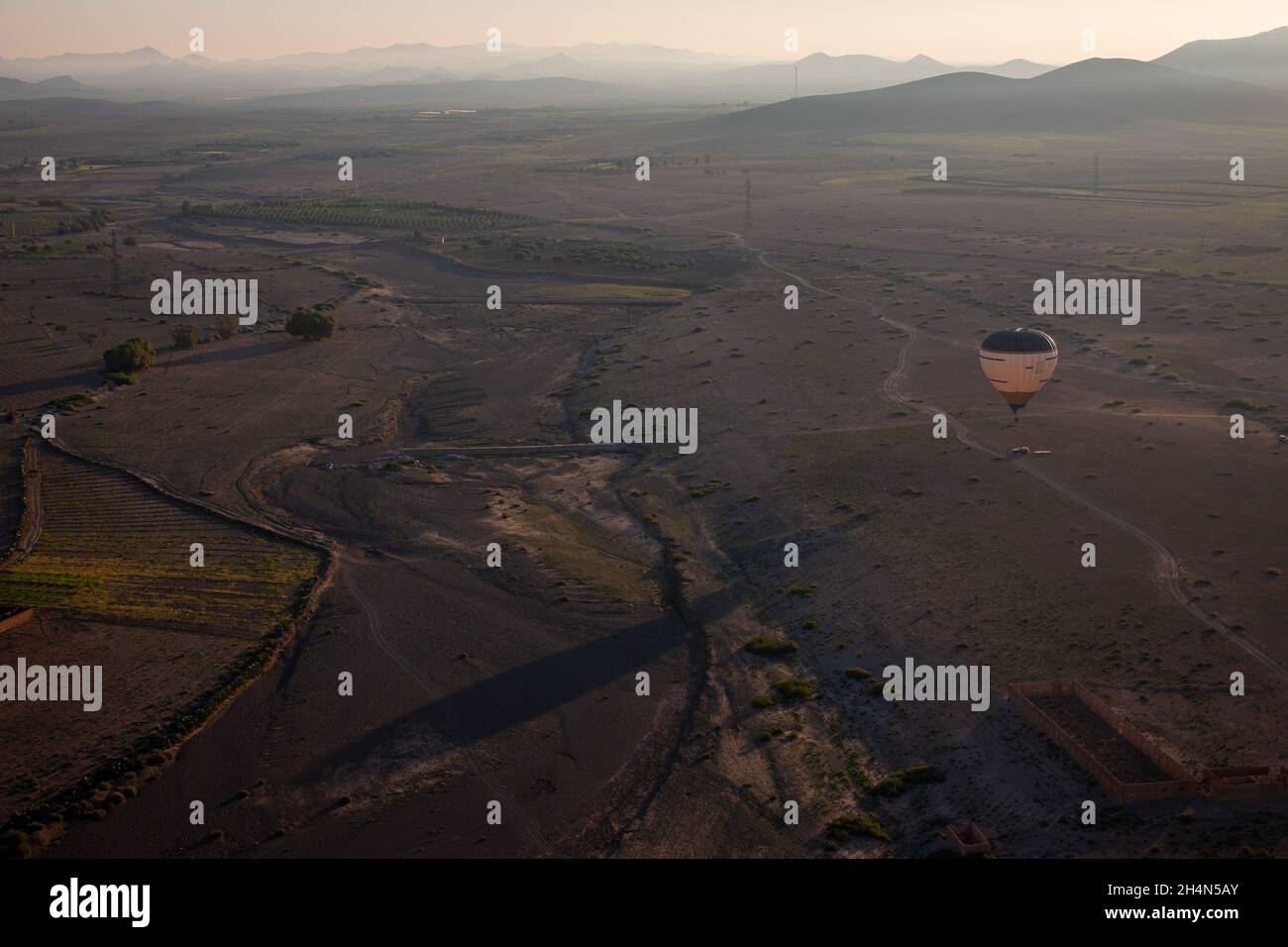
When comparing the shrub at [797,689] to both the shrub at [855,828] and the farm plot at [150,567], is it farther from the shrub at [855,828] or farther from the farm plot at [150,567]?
the farm plot at [150,567]

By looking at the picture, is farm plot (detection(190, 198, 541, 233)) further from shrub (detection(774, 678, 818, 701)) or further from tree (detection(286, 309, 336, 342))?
shrub (detection(774, 678, 818, 701))

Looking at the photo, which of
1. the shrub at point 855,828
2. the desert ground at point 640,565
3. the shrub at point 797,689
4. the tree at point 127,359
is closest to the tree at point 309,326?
the desert ground at point 640,565

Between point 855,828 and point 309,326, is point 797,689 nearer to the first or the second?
point 855,828

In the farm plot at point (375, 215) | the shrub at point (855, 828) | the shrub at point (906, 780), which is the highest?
the farm plot at point (375, 215)

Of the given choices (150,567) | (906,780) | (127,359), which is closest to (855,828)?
(906,780)

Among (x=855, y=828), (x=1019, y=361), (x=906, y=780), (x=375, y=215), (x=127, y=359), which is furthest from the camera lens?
(x=375, y=215)

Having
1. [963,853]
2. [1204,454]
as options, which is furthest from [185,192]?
[963,853]

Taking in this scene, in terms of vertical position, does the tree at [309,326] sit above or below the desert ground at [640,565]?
above
